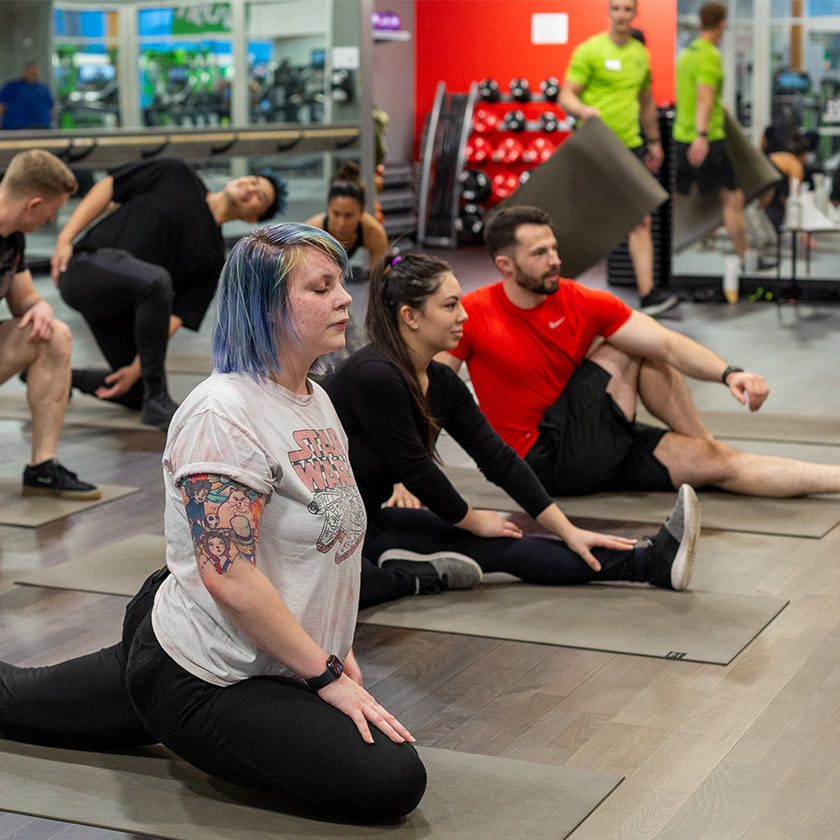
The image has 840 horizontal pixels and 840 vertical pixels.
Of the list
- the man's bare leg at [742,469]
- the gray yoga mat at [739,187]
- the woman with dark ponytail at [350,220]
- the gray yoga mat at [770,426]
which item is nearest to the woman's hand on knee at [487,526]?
the man's bare leg at [742,469]

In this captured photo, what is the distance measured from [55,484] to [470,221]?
796cm

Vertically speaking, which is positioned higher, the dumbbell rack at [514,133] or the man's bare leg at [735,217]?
the dumbbell rack at [514,133]

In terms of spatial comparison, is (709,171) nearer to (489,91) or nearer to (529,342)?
(489,91)

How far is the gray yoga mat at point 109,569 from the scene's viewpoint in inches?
129

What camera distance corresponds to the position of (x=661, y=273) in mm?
8945

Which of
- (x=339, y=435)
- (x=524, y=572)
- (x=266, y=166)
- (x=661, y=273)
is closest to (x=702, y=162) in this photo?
(x=661, y=273)

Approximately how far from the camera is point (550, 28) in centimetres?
1218

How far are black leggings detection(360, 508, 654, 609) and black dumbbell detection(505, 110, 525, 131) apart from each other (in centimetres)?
896

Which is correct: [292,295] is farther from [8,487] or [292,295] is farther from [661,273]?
[661,273]

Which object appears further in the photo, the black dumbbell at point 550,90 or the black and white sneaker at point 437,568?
the black dumbbell at point 550,90

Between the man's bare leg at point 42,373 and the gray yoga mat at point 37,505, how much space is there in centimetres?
12

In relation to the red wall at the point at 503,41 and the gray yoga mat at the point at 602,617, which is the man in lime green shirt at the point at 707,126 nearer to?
the red wall at the point at 503,41

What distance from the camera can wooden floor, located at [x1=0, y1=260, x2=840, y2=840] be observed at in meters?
2.10

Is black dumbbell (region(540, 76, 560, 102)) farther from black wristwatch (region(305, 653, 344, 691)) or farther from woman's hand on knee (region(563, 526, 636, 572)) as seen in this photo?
black wristwatch (region(305, 653, 344, 691))
